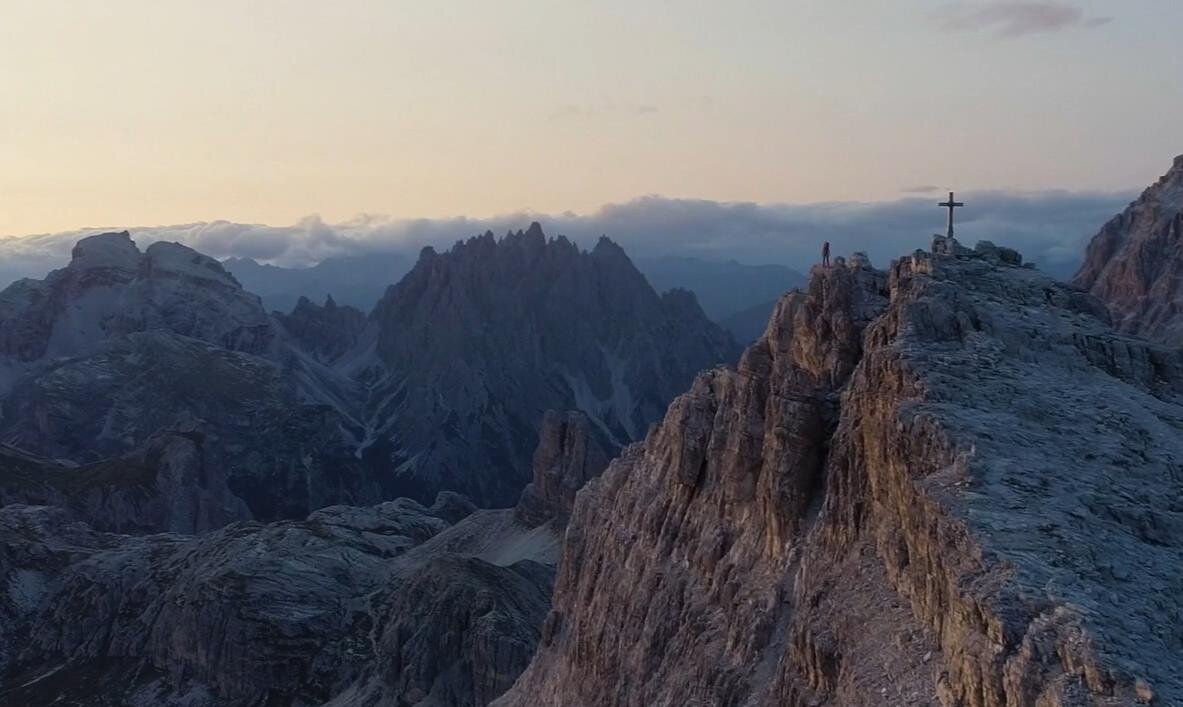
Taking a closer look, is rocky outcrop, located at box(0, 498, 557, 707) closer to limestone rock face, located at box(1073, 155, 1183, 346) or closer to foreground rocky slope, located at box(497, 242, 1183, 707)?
foreground rocky slope, located at box(497, 242, 1183, 707)

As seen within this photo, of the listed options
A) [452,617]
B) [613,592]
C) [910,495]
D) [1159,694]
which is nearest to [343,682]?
[452,617]

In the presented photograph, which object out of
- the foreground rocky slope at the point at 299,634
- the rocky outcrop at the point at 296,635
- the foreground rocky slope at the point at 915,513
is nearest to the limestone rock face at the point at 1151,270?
the foreground rocky slope at the point at 299,634

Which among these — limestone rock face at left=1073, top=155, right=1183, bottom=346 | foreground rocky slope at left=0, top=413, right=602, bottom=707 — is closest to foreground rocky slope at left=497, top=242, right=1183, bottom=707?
foreground rocky slope at left=0, top=413, right=602, bottom=707

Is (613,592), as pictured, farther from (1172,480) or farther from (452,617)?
(452,617)

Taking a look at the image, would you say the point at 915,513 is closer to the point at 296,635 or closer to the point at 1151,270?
the point at 296,635

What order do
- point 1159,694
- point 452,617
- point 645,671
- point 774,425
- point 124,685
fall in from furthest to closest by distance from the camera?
point 124,685 → point 452,617 → point 645,671 → point 774,425 → point 1159,694

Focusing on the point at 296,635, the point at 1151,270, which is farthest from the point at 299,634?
the point at 1151,270
